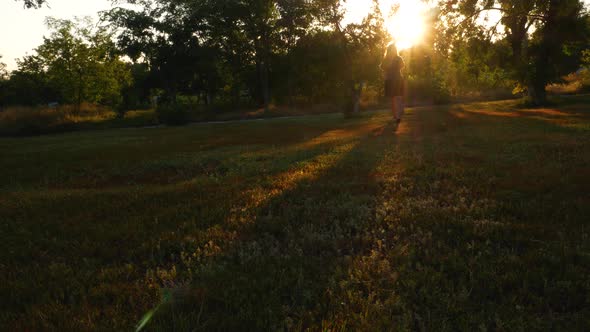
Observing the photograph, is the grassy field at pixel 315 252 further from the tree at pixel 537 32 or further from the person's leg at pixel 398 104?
the tree at pixel 537 32

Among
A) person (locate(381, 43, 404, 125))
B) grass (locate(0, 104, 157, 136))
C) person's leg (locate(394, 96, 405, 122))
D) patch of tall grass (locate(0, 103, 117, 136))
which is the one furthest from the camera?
grass (locate(0, 104, 157, 136))

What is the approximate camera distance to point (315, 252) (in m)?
3.53

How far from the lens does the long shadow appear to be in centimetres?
240

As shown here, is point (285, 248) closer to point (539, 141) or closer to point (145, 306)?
point (145, 306)

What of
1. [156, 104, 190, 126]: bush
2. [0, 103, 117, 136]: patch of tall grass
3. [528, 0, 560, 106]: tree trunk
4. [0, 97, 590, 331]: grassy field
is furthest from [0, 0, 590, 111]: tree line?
[0, 97, 590, 331]: grassy field

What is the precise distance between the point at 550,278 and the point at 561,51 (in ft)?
102

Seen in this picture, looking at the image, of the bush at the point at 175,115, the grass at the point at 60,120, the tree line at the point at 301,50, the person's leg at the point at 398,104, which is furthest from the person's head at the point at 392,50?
the grass at the point at 60,120

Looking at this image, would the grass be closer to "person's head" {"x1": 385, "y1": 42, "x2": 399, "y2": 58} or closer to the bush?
the bush

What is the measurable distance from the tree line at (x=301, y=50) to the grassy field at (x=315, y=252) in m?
20.7

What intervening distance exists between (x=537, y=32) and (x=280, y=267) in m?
32.5

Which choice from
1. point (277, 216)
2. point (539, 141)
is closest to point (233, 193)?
point (277, 216)

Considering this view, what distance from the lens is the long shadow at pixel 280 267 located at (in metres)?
2.40

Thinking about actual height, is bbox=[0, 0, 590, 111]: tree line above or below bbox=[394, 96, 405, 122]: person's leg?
above

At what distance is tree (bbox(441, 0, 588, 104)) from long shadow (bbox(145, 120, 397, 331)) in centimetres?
2637
